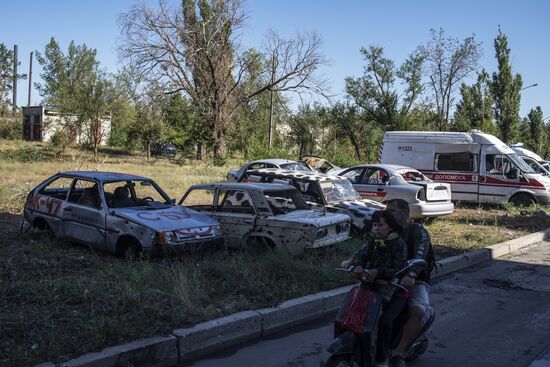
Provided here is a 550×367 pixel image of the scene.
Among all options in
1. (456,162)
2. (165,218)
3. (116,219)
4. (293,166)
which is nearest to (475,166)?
(456,162)

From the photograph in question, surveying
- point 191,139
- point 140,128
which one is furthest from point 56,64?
point 191,139

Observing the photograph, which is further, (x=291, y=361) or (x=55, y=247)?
(x=55, y=247)

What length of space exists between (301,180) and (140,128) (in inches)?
1276

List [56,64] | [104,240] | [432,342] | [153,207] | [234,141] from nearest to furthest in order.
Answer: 1. [432,342]
2. [104,240]
3. [153,207]
4. [234,141]
5. [56,64]

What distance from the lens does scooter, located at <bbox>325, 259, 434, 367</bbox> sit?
3633 millimetres

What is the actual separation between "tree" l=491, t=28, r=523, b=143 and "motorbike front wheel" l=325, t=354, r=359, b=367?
3814 cm

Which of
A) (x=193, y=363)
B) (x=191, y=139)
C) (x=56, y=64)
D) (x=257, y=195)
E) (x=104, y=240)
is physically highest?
(x=56, y=64)

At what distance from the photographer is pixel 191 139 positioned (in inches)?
1526

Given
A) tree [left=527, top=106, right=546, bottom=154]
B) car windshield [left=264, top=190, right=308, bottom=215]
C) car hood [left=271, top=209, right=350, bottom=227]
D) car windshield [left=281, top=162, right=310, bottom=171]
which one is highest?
tree [left=527, top=106, right=546, bottom=154]

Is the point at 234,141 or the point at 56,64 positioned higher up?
the point at 56,64

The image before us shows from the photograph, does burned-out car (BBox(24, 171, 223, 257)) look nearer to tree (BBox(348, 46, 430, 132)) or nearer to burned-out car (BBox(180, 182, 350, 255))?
burned-out car (BBox(180, 182, 350, 255))

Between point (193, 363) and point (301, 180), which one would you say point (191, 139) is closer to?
point (301, 180)

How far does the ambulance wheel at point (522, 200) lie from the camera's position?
16312 millimetres

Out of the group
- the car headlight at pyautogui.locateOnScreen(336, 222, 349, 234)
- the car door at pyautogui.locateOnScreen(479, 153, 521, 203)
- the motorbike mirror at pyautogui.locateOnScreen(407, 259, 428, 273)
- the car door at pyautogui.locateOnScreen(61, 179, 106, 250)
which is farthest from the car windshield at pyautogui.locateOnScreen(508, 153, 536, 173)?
the motorbike mirror at pyautogui.locateOnScreen(407, 259, 428, 273)
